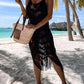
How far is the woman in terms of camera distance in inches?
98.0

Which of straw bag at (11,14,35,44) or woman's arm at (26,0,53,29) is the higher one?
woman's arm at (26,0,53,29)

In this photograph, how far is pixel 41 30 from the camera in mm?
2613

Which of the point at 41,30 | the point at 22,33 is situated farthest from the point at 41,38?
the point at 22,33

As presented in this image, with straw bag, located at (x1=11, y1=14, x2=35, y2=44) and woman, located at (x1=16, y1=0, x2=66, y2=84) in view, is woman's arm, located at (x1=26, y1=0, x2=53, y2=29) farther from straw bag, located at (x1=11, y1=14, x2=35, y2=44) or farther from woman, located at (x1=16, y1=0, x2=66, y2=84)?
straw bag, located at (x1=11, y1=14, x2=35, y2=44)

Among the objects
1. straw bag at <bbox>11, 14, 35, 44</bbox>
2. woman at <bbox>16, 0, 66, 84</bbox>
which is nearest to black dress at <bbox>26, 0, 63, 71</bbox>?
woman at <bbox>16, 0, 66, 84</bbox>

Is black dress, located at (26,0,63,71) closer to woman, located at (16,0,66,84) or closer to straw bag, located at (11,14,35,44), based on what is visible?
woman, located at (16,0,66,84)

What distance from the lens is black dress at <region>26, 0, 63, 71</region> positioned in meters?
2.55

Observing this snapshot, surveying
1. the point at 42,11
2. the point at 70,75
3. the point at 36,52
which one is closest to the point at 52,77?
the point at 70,75

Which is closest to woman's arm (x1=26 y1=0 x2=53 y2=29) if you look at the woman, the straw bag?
the woman

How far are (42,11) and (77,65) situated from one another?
2.58m

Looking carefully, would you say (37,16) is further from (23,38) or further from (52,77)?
(52,77)

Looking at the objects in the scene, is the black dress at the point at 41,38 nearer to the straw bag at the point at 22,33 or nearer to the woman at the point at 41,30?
the woman at the point at 41,30

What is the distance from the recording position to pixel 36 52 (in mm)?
2738

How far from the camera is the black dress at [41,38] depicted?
8.37ft
